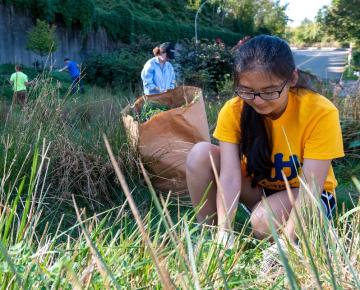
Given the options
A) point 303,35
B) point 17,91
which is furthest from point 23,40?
point 303,35

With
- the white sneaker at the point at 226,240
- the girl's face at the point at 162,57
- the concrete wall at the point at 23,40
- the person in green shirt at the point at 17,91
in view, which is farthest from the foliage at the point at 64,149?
the concrete wall at the point at 23,40


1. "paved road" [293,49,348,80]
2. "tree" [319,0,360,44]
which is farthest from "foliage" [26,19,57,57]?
"tree" [319,0,360,44]

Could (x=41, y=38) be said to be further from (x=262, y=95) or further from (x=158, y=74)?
(x=262, y=95)

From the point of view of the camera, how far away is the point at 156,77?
559 centimetres

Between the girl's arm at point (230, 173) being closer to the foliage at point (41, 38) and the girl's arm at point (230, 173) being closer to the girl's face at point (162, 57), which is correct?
the girl's face at point (162, 57)

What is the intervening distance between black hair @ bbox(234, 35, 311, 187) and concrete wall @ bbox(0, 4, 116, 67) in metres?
12.8

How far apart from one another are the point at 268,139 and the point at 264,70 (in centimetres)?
39

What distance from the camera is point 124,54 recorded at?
1593cm

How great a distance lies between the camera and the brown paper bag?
3062 millimetres

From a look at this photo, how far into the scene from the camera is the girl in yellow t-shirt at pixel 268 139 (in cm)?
171

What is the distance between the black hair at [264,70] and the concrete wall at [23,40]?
12.8 metres

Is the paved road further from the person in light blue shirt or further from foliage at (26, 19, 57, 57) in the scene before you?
foliage at (26, 19, 57, 57)

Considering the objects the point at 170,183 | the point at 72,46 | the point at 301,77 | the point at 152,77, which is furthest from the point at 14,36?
the point at 301,77

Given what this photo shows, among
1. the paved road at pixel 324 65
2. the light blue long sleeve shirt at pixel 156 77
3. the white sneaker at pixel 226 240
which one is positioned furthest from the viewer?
the paved road at pixel 324 65
